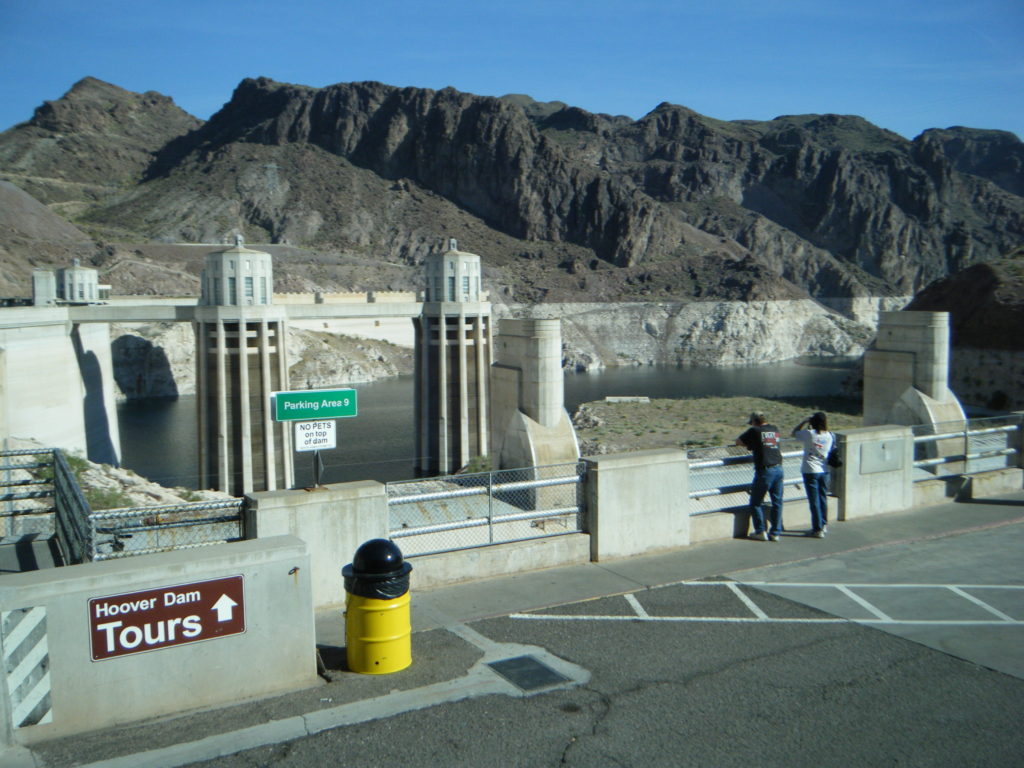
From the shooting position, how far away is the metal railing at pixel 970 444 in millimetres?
15005

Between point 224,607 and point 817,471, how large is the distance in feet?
26.7

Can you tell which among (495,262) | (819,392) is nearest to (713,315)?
(495,262)

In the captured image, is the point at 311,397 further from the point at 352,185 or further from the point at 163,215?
the point at 352,185

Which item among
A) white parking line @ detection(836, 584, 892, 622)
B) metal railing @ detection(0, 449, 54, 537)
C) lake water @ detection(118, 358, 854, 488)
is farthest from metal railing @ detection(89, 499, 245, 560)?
lake water @ detection(118, 358, 854, 488)

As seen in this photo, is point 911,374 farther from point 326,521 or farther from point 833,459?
point 326,521

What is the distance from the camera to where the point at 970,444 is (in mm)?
16344

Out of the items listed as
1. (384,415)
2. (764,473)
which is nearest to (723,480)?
(764,473)

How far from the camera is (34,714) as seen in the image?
251 inches

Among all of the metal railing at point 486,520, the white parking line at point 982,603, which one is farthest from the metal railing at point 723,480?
the white parking line at point 982,603

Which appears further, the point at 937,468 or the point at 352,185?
the point at 352,185

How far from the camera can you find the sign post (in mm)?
9156

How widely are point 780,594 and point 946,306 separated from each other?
64.8 m

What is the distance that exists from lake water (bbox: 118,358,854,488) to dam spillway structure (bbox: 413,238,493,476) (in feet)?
8.58

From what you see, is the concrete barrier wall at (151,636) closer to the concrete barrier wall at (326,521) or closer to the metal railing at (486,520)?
the concrete barrier wall at (326,521)
